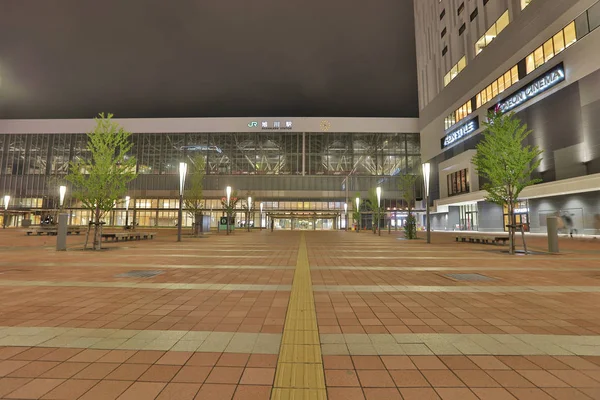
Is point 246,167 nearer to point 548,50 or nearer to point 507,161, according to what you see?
point 548,50

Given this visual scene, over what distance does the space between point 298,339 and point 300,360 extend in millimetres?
553

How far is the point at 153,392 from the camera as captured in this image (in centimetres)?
240

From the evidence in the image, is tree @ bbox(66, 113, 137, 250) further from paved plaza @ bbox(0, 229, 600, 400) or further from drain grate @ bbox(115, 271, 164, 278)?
paved plaza @ bbox(0, 229, 600, 400)

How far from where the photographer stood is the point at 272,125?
67250 mm

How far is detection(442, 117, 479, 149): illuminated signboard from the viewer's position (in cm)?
4158

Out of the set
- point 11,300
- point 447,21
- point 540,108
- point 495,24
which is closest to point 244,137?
point 447,21

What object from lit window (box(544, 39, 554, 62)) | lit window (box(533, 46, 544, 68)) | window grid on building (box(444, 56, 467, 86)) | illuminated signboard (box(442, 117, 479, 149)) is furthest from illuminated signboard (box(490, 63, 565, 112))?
window grid on building (box(444, 56, 467, 86))

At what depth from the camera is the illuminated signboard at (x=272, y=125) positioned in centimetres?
6719

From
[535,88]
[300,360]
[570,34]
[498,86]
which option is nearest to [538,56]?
[535,88]

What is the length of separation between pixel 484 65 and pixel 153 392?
49859 mm

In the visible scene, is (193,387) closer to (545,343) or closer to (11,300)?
(545,343)

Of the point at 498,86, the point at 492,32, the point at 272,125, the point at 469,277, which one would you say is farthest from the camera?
the point at 272,125

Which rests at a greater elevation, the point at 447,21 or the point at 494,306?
the point at 447,21

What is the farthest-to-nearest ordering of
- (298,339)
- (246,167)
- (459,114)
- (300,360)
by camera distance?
1. (246,167)
2. (459,114)
3. (298,339)
4. (300,360)
